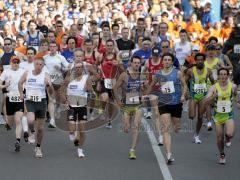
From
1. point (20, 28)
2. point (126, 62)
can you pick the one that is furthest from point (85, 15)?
point (126, 62)

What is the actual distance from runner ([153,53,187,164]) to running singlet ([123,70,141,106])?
328 millimetres

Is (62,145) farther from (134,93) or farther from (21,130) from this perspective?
(134,93)

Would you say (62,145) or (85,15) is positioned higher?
(85,15)

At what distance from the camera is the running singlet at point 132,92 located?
15.0 metres

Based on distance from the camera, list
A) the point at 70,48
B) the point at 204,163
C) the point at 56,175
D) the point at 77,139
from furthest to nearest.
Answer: the point at 70,48
the point at 77,139
the point at 204,163
the point at 56,175

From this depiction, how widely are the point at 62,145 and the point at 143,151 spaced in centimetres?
159

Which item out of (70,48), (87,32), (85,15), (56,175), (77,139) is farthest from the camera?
(85,15)

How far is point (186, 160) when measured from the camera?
14.6 m

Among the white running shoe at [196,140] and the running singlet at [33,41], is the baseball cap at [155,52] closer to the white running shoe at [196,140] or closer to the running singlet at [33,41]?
the white running shoe at [196,140]

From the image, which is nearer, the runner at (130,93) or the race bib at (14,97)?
the runner at (130,93)

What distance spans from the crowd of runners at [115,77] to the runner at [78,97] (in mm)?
17

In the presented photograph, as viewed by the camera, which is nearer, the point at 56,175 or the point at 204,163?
the point at 56,175

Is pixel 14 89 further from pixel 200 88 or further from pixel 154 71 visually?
pixel 200 88

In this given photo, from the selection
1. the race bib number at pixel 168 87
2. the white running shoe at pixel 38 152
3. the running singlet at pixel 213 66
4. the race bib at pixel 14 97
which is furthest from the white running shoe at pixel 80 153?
the running singlet at pixel 213 66
